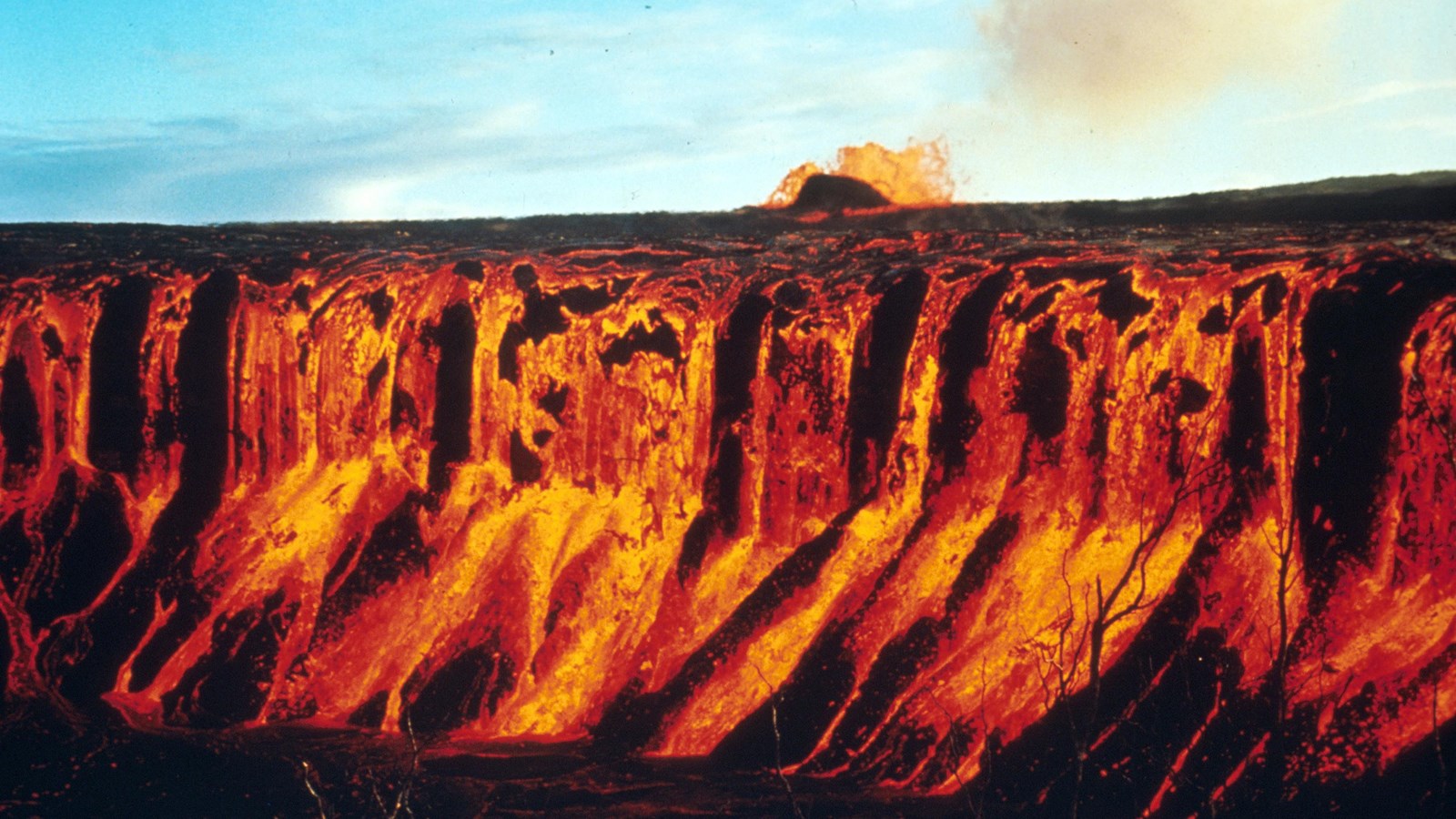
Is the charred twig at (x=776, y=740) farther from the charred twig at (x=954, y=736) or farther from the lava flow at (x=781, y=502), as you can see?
the charred twig at (x=954, y=736)

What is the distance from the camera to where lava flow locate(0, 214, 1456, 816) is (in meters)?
3.01

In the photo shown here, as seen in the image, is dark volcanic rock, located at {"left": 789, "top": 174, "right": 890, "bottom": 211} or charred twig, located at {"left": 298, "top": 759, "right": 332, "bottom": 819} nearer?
charred twig, located at {"left": 298, "top": 759, "right": 332, "bottom": 819}

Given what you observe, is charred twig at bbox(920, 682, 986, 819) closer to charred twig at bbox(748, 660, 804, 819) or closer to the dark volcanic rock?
charred twig at bbox(748, 660, 804, 819)

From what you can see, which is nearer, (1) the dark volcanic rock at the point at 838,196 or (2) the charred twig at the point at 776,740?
(2) the charred twig at the point at 776,740

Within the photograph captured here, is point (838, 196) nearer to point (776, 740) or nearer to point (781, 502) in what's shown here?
point (781, 502)

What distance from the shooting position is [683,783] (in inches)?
124

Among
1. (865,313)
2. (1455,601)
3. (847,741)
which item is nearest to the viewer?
(1455,601)

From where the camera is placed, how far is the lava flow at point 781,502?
301 cm

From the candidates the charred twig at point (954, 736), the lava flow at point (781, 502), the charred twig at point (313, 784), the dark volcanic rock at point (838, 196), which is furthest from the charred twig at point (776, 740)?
the dark volcanic rock at point (838, 196)

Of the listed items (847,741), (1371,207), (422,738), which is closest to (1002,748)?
(847,741)

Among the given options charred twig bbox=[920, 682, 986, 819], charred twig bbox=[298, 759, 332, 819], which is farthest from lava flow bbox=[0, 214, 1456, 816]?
charred twig bbox=[298, 759, 332, 819]

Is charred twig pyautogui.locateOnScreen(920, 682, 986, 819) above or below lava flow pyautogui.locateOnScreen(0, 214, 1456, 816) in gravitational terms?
below

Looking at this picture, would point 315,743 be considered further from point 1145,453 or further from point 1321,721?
point 1321,721

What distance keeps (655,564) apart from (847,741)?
796 millimetres
